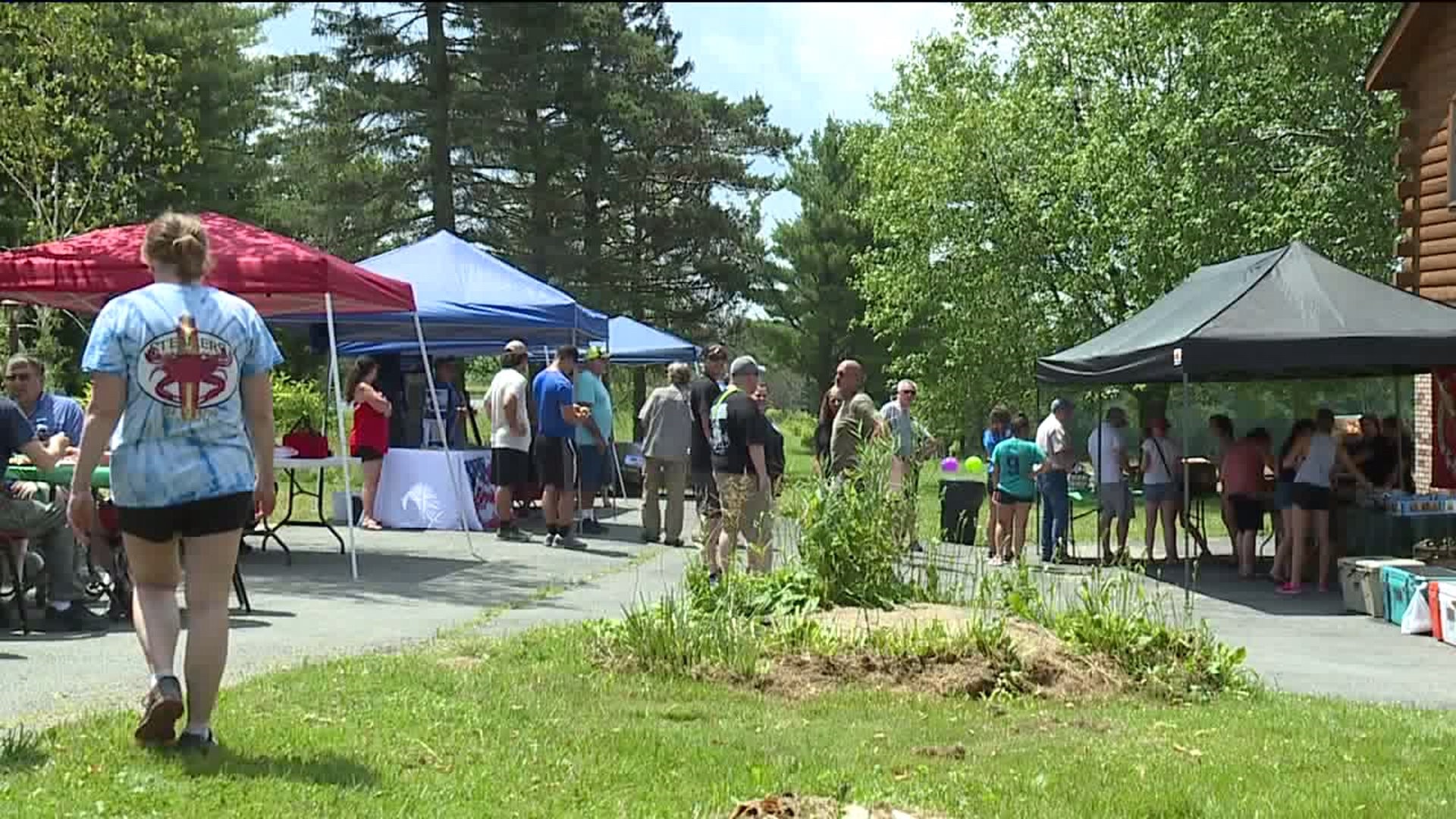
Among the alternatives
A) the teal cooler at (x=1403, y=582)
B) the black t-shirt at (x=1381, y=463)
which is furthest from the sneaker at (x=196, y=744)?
the black t-shirt at (x=1381, y=463)

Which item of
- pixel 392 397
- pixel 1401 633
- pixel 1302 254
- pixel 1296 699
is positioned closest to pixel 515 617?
pixel 1296 699

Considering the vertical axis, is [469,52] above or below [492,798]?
above

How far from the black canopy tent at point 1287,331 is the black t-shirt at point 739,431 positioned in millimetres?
3653

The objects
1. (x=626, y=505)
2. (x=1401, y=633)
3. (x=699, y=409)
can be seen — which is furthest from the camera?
(x=626, y=505)

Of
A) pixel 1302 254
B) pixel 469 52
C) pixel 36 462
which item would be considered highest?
pixel 469 52

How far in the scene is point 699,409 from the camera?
1272 centimetres

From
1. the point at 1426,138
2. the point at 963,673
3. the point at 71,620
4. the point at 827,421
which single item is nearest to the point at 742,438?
the point at 963,673

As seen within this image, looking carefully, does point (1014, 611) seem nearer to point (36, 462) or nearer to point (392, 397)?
point (36, 462)

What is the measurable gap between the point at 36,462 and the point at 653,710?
395cm

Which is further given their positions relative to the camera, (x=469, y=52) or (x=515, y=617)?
(x=469, y=52)

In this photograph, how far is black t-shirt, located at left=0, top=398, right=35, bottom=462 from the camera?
8625mm

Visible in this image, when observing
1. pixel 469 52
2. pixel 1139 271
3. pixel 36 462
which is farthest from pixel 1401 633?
pixel 469 52

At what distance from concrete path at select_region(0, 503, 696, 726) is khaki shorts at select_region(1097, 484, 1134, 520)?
4419 millimetres

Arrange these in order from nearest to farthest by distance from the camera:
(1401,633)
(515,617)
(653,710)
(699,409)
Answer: (653,710) → (515,617) → (1401,633) → (699,409)
